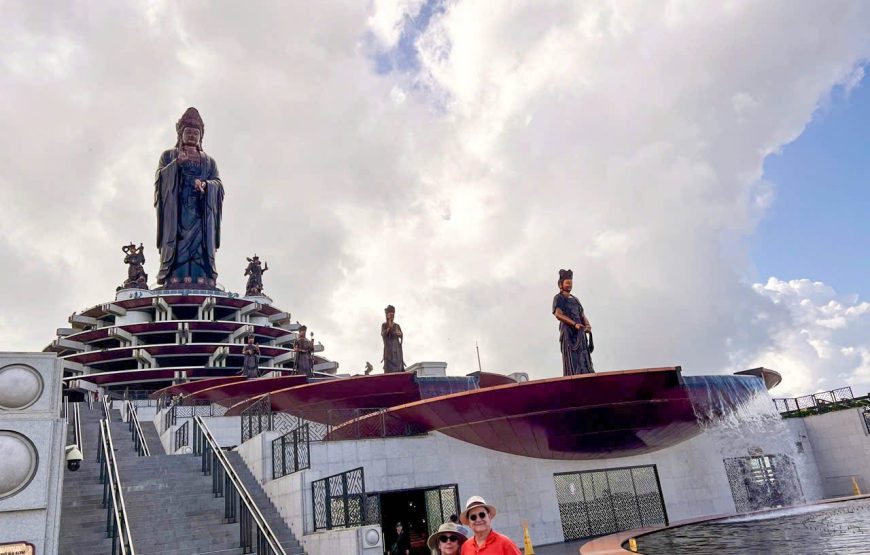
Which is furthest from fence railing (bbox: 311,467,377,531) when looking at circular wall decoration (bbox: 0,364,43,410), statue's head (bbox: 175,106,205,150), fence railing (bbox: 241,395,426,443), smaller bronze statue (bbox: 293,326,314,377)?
statue's head (bbox: 175,106,205,150)

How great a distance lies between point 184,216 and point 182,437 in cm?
3985

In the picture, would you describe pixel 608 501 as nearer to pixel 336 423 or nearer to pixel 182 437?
pixel 336 423

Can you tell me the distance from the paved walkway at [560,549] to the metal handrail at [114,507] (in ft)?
31.3

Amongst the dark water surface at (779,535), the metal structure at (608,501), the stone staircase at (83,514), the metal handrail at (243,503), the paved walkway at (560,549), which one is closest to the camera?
the dark water surface at (779,535)

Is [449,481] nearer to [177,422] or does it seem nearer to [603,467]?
[603,467]

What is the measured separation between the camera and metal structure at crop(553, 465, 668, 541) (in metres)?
18.3

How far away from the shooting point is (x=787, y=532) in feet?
40.3

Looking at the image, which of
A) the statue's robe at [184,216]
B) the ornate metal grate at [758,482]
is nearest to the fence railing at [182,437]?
the ornate metal grate at [758,482]

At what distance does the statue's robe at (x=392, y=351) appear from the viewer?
2431 cm

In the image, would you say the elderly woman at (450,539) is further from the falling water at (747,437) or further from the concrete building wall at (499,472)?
the falling water at (747,437)

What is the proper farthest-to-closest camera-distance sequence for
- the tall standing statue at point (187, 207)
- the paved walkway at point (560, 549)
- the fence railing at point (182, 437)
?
1. the tall standing statue at point (187, 207)
2. the fence railing at point (182, 437)
3. the paved walkway at point (560, 549)

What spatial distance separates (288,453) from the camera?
15.1m

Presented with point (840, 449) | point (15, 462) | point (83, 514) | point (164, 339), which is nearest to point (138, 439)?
point (83, 514)

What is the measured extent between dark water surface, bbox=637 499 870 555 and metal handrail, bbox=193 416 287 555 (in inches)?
268
